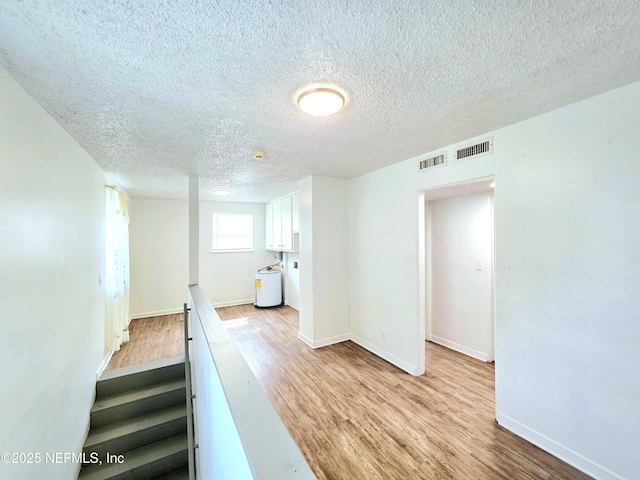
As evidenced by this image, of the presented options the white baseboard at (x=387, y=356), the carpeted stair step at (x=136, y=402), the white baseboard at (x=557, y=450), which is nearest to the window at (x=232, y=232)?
the carpeted stair step at (x=136, y=402)

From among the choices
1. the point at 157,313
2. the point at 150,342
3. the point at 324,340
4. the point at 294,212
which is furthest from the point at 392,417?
the point at 157,313

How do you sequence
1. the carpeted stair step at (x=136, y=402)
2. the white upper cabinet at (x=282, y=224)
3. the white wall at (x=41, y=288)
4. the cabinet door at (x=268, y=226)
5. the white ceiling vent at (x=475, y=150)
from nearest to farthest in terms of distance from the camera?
1. the white wall at (x=41, y=288)
2. the white ceiling vent at (x=475, y=150)
3. the carpeted stair step at (x=136, y=402)
4. the white upper cabinet at (x=282, y=224)
5. the cabinet door at (x=268, y=226)

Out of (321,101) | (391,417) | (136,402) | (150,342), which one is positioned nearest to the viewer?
(321,101)

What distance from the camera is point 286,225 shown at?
500cm

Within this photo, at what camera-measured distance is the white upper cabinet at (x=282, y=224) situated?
15.7ft

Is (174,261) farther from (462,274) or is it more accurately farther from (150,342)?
(462,274)

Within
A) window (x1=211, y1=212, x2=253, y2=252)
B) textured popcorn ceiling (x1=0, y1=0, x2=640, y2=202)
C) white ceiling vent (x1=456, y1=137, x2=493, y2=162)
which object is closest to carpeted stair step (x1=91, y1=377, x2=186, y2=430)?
textured popcorn ceiling (x1=0, y1=0, x2=640, y2=202)

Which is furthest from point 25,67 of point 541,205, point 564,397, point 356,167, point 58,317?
point 564,397

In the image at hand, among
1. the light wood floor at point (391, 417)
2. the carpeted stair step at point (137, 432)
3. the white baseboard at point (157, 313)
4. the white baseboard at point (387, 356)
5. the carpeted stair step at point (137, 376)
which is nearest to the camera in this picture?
the light wood floor at point (391, 417)

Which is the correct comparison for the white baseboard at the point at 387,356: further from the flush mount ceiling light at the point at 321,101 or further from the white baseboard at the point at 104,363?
the white baseboard at the point at 104,363

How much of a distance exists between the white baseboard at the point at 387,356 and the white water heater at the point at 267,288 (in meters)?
2.34

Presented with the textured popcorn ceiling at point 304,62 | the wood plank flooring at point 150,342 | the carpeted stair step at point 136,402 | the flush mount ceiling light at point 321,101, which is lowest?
the carpeted stair step at point 136,402

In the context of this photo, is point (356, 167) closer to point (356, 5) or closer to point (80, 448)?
point (356, 5)

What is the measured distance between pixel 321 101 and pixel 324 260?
7.79 ft
